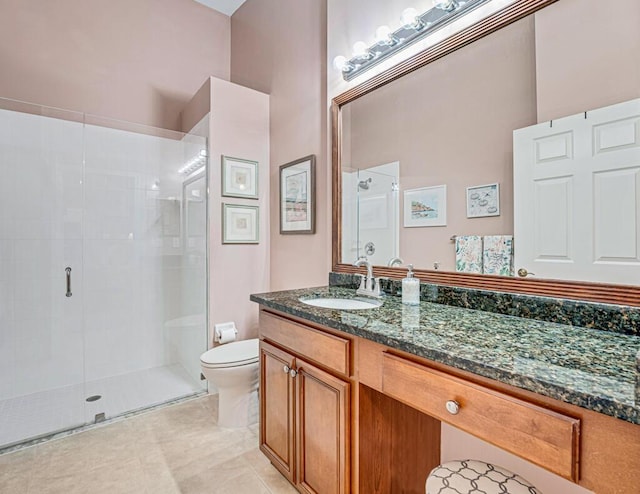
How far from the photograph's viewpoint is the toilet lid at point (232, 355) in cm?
200

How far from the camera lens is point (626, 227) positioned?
3.33ft

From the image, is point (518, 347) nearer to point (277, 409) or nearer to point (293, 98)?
point (277, 409)

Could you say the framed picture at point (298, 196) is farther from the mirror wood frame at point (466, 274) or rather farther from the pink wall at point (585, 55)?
the pink wall at point (585, 55)

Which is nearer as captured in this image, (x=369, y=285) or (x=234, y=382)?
(x=369, y=285)

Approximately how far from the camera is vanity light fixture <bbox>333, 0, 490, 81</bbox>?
56.9 inches

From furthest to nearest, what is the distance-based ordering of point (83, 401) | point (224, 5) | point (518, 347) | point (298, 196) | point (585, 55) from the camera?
point (224, 5) < point (298, 196) < point (83, 401) < point (585, 55) < point (518, 347)

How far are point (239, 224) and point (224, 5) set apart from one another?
220 cm

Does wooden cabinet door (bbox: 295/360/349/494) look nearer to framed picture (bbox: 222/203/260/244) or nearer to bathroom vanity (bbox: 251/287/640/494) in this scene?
bathroom vanity (bbox: 251/287/640/494)

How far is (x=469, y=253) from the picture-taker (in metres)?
1.43

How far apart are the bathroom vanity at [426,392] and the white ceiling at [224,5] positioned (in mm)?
2939

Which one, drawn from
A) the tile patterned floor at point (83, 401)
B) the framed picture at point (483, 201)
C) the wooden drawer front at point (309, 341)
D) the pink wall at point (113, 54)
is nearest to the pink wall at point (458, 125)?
the framed picture at point (483, 201)

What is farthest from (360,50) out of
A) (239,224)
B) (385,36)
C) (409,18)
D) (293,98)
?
(239,224)

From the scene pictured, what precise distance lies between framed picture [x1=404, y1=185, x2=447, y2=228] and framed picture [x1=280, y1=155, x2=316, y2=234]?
79cm

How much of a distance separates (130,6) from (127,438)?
3.37 metres
